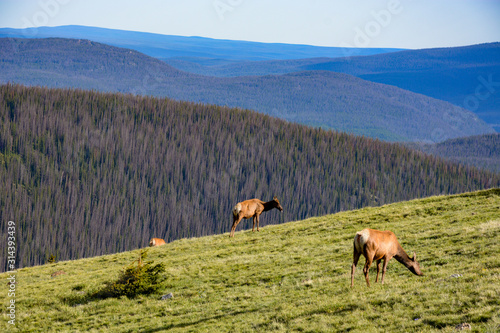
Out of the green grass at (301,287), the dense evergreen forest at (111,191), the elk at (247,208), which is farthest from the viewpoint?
the dense evergreen forest at (111,191)

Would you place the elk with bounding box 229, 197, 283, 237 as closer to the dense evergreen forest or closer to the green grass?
the green grass

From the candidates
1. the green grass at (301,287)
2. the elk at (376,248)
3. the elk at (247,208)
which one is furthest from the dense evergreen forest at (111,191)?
the elk at (376,248)

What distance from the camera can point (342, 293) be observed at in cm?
1934

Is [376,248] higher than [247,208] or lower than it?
higher

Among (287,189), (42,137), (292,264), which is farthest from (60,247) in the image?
(292,264)

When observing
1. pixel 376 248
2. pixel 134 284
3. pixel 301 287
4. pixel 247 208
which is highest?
pixel 376 248

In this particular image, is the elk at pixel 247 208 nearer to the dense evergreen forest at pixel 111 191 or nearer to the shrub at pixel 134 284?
the shrub at pixel 134 284

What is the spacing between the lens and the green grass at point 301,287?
52.3 ft

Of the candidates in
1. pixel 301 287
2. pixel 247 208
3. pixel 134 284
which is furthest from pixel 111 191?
pixel 301 287

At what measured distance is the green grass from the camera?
15930 mm

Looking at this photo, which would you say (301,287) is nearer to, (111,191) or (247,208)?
(247,208)

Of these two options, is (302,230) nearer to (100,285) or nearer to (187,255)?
Result: (187,255)

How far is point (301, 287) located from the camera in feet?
72.2

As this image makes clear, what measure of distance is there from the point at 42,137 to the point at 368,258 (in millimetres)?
195508
